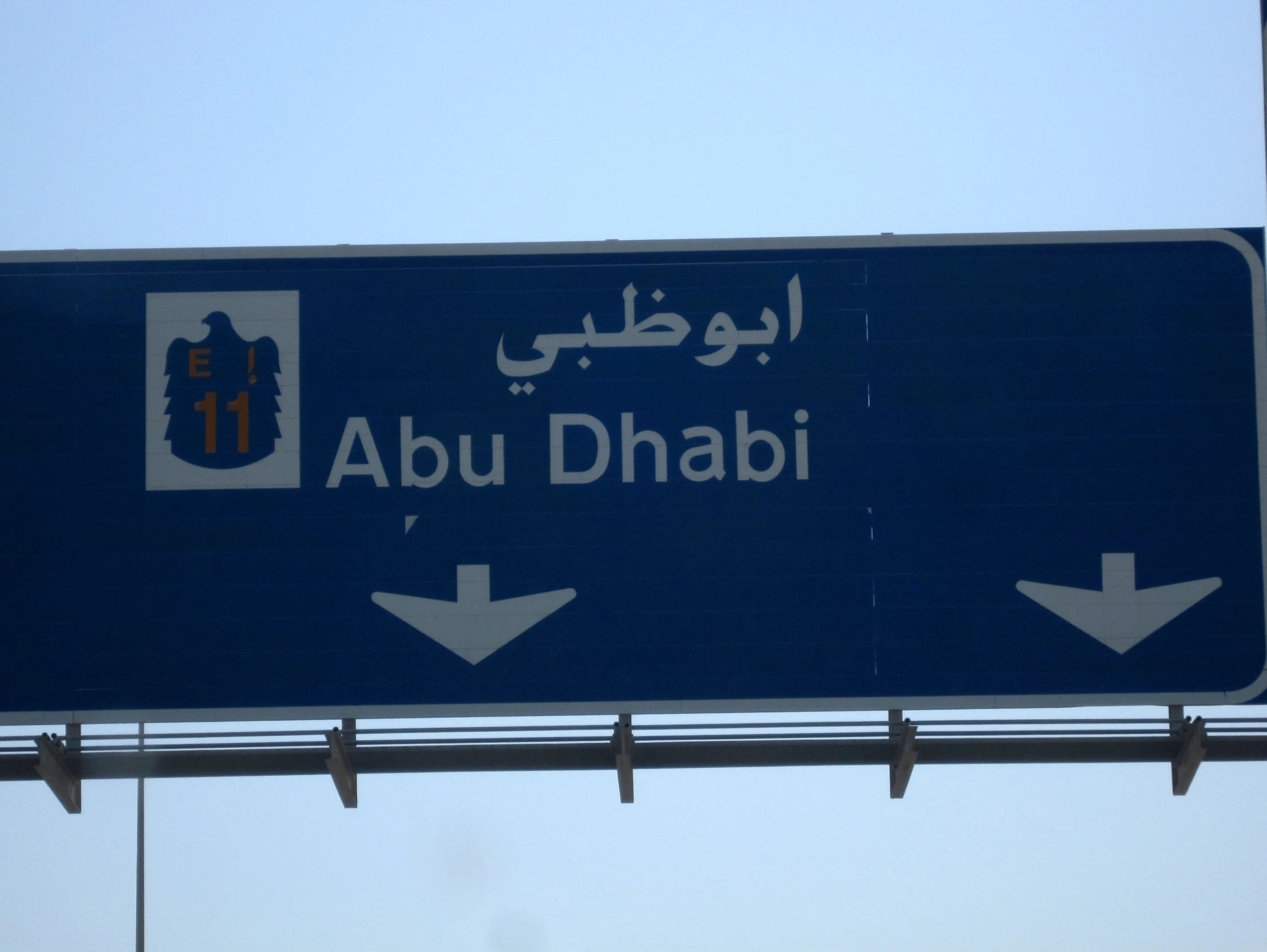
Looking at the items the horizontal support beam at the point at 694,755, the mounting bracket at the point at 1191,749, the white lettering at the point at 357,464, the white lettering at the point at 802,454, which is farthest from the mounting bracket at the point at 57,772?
the mounting bracket at the point at 1191,749

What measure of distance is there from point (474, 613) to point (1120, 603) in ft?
14.2

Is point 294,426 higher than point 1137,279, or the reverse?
point 1137,279

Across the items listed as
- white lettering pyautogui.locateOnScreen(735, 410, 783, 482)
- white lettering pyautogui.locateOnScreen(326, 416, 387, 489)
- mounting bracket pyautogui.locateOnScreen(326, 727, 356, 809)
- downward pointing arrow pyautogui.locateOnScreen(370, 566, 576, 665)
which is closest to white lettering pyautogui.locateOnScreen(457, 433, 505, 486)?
white lettering pyautogui.locateOnScreen(326, 416, 387, 489)

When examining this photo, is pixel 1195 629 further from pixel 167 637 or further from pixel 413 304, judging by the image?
pixel 167 637

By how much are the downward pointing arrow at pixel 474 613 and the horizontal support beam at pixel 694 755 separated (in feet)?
2.35

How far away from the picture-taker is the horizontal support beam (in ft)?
40.0

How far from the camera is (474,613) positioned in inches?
483

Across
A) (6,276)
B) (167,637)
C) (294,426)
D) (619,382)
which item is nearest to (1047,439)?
(619,382)

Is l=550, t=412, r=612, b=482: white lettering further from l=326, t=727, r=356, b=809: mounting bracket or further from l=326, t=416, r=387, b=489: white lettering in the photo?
l=326, t=727, r=356, b=809: mounting bracket

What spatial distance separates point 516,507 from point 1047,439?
3.64 meters

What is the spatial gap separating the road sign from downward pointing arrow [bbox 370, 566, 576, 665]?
0.06ft

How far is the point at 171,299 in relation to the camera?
12.7m

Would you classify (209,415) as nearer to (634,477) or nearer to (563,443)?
(563,443)

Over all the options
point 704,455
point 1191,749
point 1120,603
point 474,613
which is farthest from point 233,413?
point 1191,749
